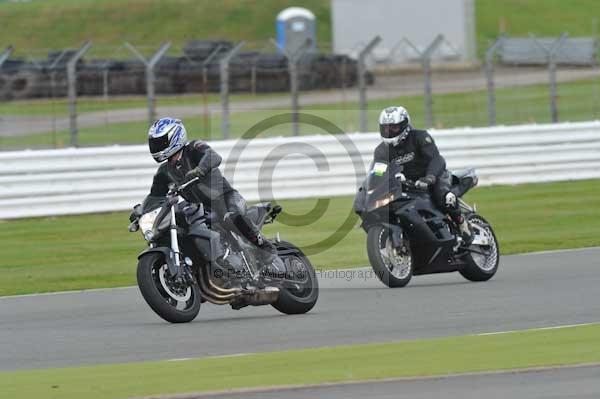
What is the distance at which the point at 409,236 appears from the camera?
12820 mm

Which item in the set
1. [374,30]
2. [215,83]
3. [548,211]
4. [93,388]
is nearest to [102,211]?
[548,211]

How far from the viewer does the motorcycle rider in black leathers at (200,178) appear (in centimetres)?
1068

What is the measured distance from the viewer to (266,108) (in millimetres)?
30109

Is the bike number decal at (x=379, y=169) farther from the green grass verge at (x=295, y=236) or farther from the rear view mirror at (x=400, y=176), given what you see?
the green grass verge at (x=295, y=236)

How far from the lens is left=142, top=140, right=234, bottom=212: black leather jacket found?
10789mm

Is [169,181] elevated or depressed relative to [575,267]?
elevated

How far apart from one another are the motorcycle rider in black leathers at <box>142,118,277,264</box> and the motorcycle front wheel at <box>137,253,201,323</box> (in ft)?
1.93

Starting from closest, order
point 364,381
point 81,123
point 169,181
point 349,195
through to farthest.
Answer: point 364,381, point 169,181, point 349,195, point 81,123

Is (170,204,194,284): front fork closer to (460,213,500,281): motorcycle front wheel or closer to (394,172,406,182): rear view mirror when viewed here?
(394,172,406,182): rear view mirror

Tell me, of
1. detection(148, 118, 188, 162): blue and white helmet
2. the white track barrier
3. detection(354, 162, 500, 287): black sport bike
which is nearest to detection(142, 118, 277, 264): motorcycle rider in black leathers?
detection(148, 118, 188, 162): blue and white helmet

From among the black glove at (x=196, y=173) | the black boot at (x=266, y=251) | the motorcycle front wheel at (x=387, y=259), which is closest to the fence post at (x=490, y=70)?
the motorcycle front wheel at (x=387, y=259)

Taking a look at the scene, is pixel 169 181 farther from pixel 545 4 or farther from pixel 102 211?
pixel 545 4

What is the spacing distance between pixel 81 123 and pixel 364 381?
72.2ft

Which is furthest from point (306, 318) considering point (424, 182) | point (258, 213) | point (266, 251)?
point (424, 182)
